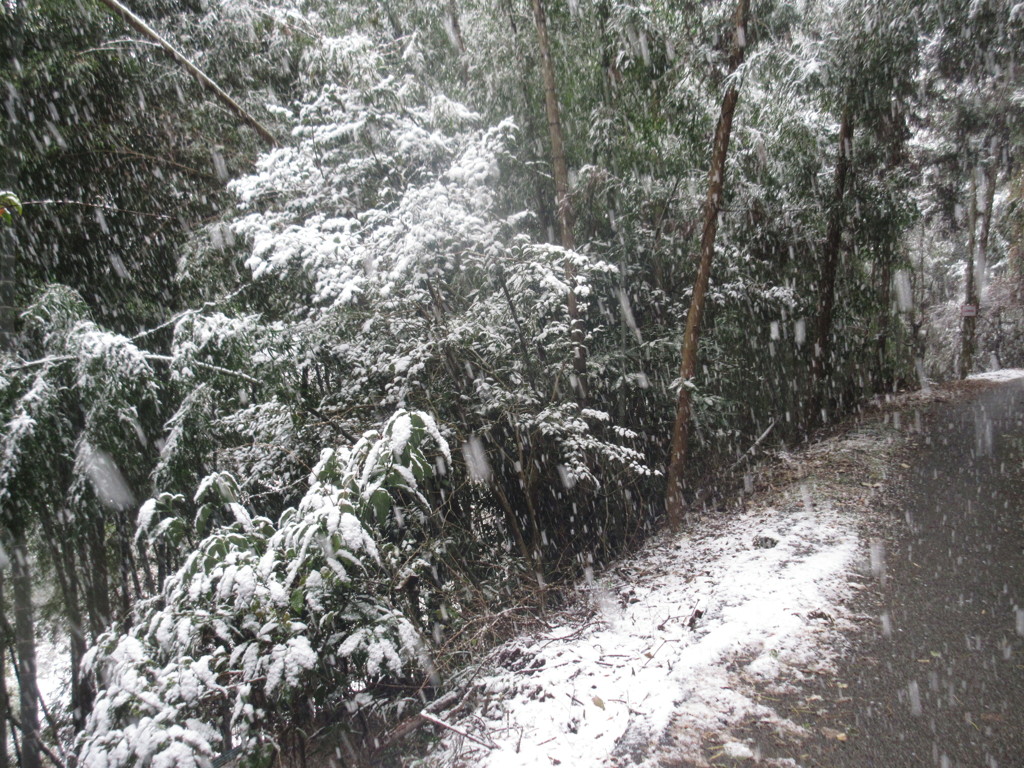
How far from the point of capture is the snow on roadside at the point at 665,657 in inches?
103

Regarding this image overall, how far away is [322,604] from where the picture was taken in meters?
2.53

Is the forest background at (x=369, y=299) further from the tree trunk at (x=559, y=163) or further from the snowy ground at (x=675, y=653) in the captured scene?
the snowy ground at (x=675, y=653)

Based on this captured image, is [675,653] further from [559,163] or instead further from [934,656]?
[559,163]

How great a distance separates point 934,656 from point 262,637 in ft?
10.6

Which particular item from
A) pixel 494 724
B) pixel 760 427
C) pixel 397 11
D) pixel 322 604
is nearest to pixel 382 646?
pixel 322 604

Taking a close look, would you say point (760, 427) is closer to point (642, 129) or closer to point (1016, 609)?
point (642, 129)

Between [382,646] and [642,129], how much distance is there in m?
5.49

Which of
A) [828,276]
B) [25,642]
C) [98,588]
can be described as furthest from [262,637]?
[828,276]

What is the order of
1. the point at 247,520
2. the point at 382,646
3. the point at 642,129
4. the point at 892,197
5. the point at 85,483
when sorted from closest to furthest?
the point at 382,646 → the point at 247,520 → the point at 85,483 → the point at 642,129 → the point at 892,197

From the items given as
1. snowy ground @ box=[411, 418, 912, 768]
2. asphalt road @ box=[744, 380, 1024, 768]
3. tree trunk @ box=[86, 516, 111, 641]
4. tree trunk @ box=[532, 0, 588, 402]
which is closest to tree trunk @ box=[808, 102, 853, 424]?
asphalt road @ box=[744, 380, 1024, 768]

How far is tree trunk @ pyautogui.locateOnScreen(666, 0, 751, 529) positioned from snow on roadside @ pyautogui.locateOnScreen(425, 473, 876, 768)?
1.09m

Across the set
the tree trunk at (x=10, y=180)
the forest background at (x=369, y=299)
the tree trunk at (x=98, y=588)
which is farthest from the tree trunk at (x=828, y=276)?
the tree trunk at (x=98, y=588)

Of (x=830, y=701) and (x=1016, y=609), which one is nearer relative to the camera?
(x=830, y=701)

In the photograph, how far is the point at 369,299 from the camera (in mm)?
4410
